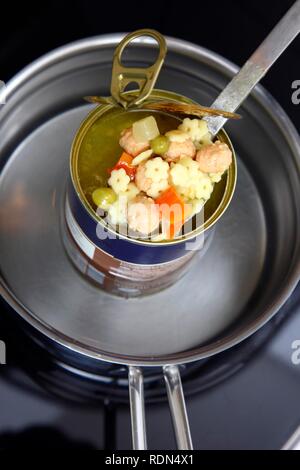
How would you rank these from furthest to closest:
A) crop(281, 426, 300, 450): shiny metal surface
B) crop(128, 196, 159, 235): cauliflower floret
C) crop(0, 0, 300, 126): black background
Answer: crop(0, 0, 300, 126): black background < crop(281, 426, 300, 450): shiny metal surface < crop(128, 196, 159, 235): cauliflower floret

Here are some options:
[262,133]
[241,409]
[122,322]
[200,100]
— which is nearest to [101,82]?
[200,100]

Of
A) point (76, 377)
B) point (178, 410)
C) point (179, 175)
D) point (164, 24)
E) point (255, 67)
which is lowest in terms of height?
point (178, 410)

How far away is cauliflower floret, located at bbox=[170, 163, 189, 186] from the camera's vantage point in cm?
79

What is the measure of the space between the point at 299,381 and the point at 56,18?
2.35 feet

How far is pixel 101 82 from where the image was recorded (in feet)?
3.47

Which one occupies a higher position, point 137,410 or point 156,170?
point 156,170

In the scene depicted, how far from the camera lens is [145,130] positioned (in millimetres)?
818

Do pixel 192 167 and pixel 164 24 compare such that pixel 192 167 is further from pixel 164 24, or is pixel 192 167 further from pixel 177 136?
pixel 164 24

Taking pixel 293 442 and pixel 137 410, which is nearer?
pixel 137 410

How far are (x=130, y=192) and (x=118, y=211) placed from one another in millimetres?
30

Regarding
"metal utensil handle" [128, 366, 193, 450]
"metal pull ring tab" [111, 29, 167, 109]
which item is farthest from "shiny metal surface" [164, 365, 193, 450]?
"metal pull ring tab" [111, 29, 167, 109]

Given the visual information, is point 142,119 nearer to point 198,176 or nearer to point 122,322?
point 198,176

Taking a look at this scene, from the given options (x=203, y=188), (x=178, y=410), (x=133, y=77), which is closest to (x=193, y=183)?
(x=203, y=188)

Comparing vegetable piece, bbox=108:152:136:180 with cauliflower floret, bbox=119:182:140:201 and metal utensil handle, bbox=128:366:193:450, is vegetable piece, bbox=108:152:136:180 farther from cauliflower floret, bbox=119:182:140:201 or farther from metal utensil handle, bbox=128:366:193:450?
metal utensil handle, bbox=128:366:193:450
